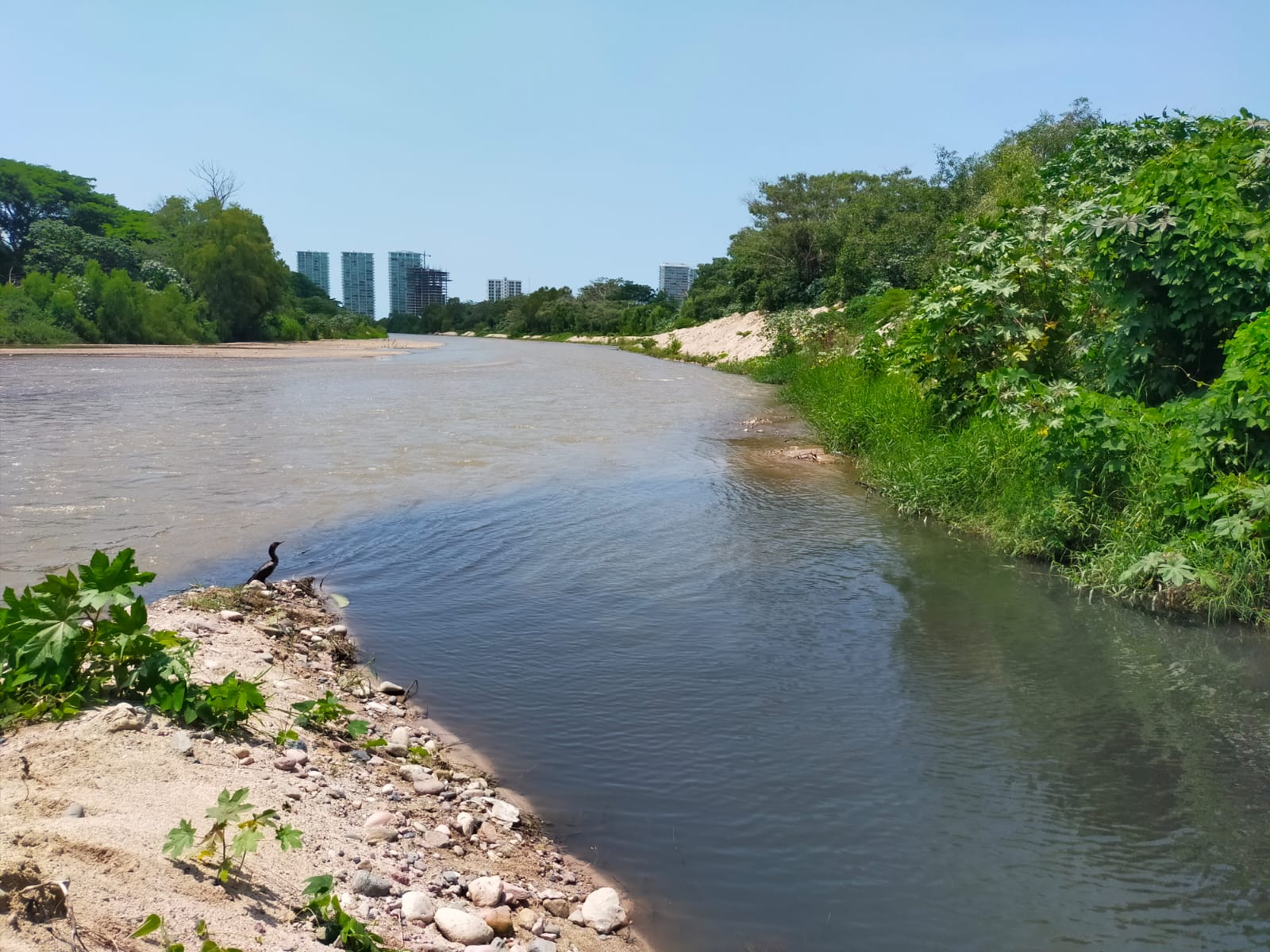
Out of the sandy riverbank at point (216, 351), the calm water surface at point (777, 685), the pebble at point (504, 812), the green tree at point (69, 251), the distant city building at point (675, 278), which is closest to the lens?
the calm water surface at point (777, 685)

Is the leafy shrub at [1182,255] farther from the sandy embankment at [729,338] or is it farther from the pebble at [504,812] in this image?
the sandy embankment at [729,338]

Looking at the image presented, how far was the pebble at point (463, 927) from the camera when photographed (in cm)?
326

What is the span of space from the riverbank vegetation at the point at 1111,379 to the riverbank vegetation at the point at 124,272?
46.1 m

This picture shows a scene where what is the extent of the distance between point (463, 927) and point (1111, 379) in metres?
8.93

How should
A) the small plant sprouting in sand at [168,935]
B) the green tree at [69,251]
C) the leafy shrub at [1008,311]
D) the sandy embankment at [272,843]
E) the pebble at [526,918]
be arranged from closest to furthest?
the small plant sprouting in sand at [168,935]
the sandy embankment at [272,843]
the pebble at [526,918]
the leafy shrub at [1008,311]
the green tree at [69,251]

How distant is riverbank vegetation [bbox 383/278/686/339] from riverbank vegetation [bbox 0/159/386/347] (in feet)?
95.3

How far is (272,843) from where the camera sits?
343 centimetres

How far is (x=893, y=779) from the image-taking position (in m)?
4.98

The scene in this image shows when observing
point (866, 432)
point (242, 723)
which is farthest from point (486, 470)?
point (242, 723)

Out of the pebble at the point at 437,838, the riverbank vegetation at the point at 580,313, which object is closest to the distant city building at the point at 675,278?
the riverbank vegetation at the point at 580,313

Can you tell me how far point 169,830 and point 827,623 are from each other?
538 cm

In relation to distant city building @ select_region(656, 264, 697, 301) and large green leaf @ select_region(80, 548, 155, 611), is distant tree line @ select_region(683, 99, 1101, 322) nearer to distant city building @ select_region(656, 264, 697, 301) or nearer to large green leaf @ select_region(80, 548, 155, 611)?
large green leaf @ select_region(80, 548, 155, 611)

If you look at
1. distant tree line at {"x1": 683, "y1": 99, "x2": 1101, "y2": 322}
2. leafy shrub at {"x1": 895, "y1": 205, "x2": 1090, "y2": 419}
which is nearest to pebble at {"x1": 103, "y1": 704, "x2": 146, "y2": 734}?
leafy shrub at {"x1": 895, "y1": 205, "x2": 1090, "y2": 419}

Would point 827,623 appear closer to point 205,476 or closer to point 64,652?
point 64,652
